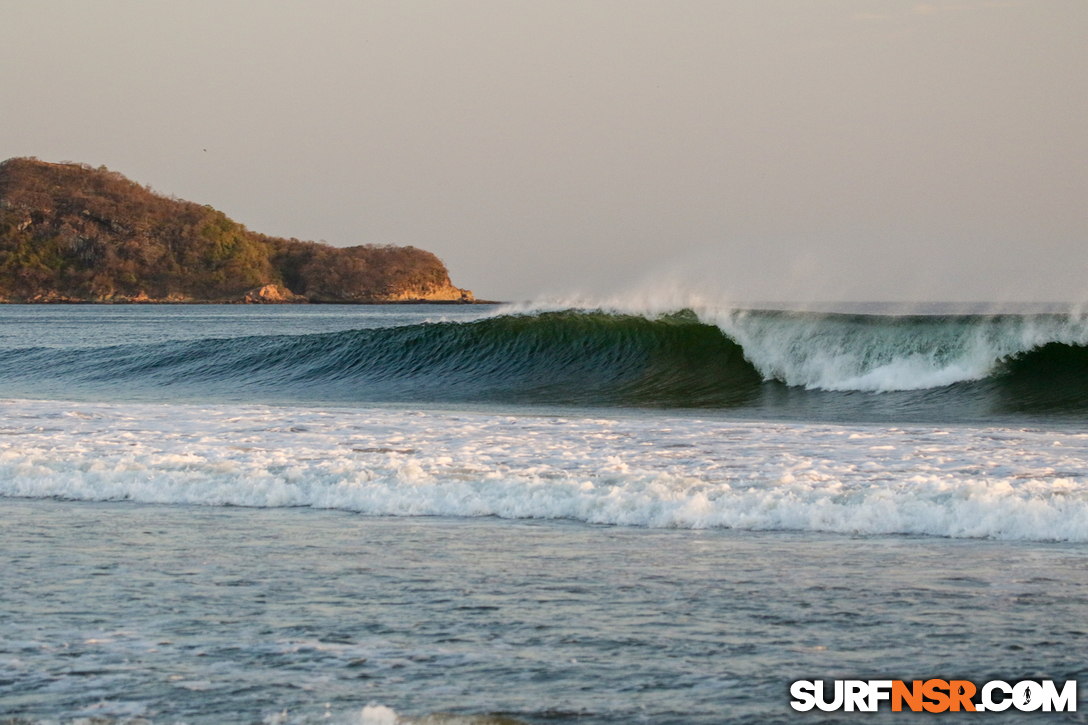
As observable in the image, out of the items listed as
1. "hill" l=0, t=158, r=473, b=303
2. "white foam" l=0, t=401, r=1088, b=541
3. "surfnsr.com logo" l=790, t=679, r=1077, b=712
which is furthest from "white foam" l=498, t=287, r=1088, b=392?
"hill" l=0, t=158, r=473, b=303

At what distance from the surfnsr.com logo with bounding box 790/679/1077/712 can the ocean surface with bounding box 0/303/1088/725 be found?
0.20 ft

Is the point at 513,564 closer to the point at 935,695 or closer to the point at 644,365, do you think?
the point at 935,695

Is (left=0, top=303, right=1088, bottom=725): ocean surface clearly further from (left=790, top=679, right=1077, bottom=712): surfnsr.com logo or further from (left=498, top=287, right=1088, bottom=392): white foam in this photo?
(left=498, top=287, right=1088, bottom=392): white foam

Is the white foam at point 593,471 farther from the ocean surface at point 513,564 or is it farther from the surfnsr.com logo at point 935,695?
the surfnsr.com logo at point 935,695

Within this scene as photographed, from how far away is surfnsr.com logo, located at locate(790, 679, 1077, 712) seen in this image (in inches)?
127

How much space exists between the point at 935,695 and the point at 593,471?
14.6ft

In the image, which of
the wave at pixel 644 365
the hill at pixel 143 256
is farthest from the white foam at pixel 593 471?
the hill at pixel 143 256

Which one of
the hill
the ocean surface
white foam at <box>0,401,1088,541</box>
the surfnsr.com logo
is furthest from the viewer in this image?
the hill

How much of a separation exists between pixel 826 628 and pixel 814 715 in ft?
2.83

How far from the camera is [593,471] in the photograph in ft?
25.2

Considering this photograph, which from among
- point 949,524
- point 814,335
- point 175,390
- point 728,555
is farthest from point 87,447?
point 814,335

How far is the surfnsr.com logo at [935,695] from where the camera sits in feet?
10.6

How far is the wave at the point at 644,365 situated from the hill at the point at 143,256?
122450 millimetres

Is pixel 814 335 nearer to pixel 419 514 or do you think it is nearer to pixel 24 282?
pixel 419 514
